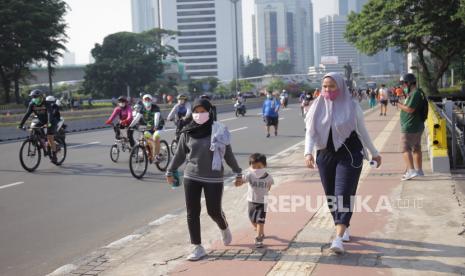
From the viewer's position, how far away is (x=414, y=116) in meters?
9.14

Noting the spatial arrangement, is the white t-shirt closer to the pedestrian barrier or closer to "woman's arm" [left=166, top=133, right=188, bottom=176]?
"woman's arm" [left=166, top=133, right=188, bottom=176]

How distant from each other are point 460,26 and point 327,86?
2957 centimetres

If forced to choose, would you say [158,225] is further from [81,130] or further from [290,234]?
[81,130]

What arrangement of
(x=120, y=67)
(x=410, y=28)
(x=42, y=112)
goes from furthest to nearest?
(x=120, y=67) → (x=410, y=28) → (x=42, y=112)

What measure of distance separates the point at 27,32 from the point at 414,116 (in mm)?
51492

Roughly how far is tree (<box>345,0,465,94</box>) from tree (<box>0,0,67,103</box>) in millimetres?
31036

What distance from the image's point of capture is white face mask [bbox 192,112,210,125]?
216 inches

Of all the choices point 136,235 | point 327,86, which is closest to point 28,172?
point 136,235

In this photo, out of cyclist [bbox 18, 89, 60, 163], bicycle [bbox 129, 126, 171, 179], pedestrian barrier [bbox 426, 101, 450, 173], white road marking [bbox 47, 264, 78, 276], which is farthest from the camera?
cyclist [bbox 18, 89, 60, 163]

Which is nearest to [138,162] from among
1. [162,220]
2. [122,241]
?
[162,220]

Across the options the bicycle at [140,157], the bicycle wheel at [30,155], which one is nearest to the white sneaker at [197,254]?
the bicycle at [140,157]

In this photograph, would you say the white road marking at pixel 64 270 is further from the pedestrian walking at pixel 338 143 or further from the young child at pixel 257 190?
the pedestrian walking at pixel 338 143

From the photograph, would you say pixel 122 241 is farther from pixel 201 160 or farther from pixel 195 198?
pixel 201 160

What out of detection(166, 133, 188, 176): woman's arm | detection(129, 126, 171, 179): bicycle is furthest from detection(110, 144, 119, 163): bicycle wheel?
detection(166, 133, 188, 176): woman's arm
